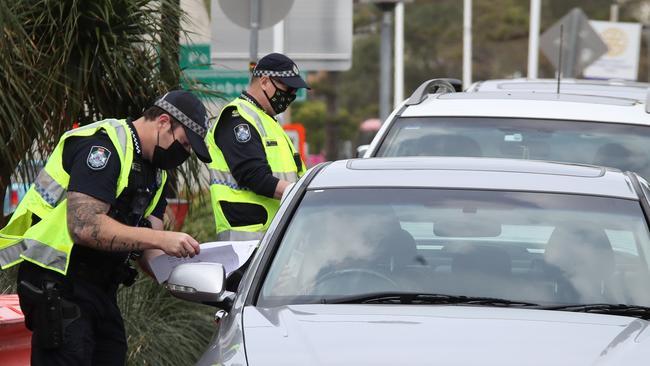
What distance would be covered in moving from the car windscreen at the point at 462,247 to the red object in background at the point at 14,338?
1256 mm

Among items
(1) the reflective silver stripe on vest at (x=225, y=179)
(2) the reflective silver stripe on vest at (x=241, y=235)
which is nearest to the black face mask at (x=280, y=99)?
(1) the reflective silver stripe on vest at (x=225, y=179)

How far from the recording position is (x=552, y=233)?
542 cm

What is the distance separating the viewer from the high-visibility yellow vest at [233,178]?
7.93 m

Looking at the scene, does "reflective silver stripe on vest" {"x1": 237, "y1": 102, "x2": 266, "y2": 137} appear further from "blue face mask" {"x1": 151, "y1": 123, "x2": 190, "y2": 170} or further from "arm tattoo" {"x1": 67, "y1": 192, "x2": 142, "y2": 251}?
"arm tattoo" {"x1": 67, "y1": 192, "x2": 142, "y2": 251}

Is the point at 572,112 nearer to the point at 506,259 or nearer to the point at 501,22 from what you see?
the point at 506,259

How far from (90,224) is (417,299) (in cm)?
130

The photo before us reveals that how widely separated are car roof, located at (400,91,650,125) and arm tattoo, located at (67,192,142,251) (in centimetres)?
315

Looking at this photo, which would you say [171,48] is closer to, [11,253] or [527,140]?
[527,140]

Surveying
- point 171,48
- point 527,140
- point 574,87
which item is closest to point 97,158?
point 527,140

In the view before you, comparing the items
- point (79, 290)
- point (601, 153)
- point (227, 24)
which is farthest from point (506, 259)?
point (227, 24)

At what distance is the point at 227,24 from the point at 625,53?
100 feet

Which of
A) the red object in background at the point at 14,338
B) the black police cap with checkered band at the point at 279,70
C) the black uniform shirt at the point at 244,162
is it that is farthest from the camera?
the black police cap with checkered band at the point at 279,70

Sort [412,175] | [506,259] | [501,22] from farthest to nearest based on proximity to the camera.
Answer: [501,22] → [412,175] → [506,259]

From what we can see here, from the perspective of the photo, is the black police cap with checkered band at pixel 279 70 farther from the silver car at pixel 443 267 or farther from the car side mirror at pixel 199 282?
the car side mirror at pixel 199 282
